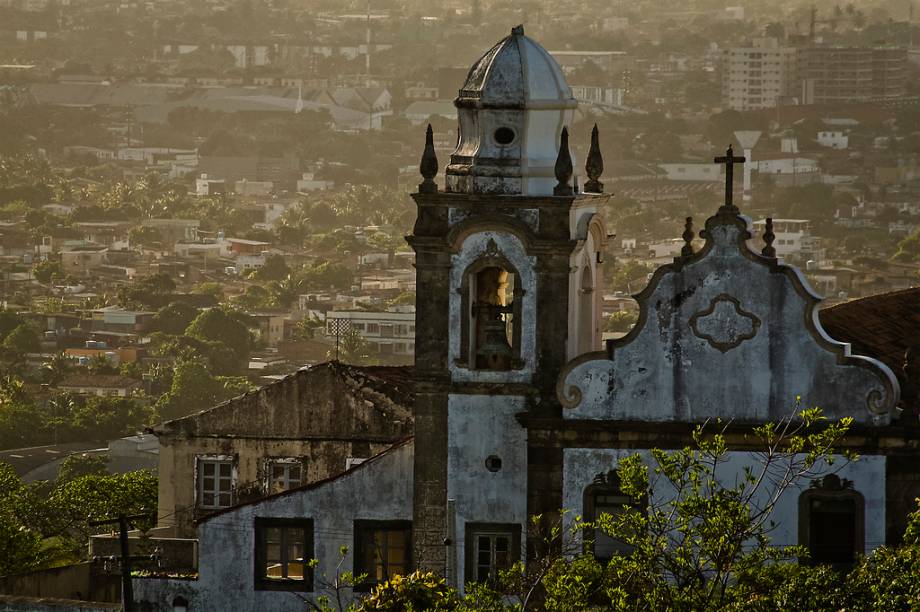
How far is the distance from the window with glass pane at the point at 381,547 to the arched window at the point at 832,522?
16.2 feet

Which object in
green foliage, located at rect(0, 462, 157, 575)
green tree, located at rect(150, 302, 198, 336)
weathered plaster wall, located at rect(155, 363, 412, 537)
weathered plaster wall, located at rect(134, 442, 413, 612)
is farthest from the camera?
green tree, located at rect(150, 302, 198, 336)

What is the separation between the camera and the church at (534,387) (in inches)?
1206

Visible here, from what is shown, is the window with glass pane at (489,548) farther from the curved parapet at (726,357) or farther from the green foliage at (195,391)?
the green foliage at (195,391)

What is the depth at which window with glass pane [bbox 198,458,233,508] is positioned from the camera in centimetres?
3938

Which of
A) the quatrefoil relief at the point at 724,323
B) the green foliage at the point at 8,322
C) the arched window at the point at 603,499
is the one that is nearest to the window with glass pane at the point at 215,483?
Answer: the arched window at the point at 603,499

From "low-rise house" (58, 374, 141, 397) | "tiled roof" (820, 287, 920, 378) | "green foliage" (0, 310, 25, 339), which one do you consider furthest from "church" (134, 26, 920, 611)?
"green foliage" (0, 310, 25, 339)

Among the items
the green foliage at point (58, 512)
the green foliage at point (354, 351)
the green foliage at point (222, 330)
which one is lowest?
the green foliage at point (58, 512)

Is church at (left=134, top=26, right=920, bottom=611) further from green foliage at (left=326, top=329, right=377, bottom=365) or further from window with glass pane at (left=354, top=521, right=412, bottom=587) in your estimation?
green foliage at (left=326, top=329, right=377, bottom=365)

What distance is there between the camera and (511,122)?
32312mm

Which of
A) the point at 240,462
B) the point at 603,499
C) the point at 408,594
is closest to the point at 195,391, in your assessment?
the point at 240,462

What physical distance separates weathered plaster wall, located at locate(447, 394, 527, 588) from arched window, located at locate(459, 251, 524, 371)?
48 cm

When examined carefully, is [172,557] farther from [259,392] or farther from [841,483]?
[841,483]

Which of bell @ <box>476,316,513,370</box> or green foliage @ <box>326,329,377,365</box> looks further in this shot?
green foliage @ <box>326,329,377,365</box>

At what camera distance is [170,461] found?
4006cm
